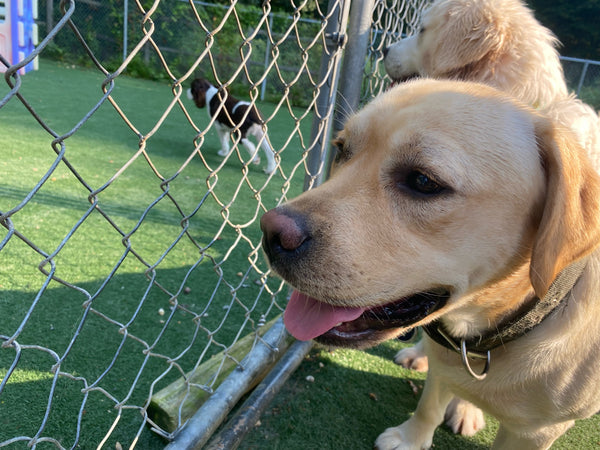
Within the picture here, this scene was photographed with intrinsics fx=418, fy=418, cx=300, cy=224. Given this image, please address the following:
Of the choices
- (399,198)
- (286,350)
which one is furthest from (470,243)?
(286,350)

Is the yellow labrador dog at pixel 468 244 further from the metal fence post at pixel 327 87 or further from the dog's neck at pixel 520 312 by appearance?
the metal fence post at pixel 327 87

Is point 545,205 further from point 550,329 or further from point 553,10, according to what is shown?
point 553,10

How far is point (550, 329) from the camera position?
1624 mm

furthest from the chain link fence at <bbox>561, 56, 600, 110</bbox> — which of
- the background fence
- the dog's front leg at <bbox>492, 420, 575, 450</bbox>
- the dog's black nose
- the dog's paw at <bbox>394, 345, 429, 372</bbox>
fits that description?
the dog's black nose

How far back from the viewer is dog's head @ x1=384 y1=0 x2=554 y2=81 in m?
3.15

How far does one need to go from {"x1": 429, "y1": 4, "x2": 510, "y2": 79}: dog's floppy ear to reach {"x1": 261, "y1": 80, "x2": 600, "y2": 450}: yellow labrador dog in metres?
1.65

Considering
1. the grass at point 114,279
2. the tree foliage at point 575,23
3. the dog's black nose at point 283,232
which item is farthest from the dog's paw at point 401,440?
the tree foliage at point 575,23

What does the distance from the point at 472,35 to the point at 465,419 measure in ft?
8.89

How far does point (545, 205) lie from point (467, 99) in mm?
482

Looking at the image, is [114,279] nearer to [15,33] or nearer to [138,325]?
[138,325]

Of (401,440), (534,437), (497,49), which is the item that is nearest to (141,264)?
(401,440)

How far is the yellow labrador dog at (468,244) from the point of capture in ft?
4.66

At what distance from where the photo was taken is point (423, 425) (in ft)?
7.46

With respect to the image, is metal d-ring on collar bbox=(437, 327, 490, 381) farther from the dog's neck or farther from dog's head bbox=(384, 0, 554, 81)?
dog's head bbox=(384, 0, 554, 81)
